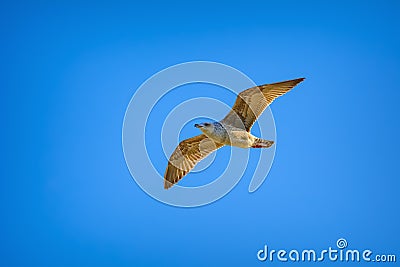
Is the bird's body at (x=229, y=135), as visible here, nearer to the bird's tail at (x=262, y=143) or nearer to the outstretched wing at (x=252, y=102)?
the bird's tail at (x=262, y=143)

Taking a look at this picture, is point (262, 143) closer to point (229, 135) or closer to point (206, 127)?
point (229, 135)

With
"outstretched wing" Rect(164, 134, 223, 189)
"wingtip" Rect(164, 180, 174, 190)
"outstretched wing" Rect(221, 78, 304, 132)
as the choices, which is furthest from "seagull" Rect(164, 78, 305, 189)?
"wingtip" Rect(164, 180, 174, 190)

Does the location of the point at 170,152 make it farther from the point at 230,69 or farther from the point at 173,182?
the point at 230,69

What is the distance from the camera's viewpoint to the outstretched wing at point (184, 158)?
13969mm

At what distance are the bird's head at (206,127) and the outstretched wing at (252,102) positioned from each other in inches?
17.0

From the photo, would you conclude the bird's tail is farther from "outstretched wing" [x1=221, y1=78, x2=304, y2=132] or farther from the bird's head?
the bird's head

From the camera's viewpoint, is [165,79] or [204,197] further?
[165,79]

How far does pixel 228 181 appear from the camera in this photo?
14.8 m

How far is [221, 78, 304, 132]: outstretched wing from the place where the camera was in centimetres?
1294

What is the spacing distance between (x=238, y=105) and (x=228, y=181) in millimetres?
2456

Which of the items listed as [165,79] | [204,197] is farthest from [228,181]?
[165,79]

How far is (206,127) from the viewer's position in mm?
12953

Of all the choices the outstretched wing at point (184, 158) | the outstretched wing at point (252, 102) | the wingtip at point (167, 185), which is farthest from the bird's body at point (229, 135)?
the wingtip at point (167, 185)

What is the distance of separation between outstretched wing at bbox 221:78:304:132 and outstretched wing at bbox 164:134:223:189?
941mm
